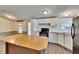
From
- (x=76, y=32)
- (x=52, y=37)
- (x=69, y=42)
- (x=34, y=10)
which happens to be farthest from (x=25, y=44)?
(x=76, y=32)

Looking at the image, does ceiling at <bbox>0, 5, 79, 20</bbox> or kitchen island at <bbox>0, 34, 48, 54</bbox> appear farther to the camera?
kitchen island at <bbox>0, 34, 48, 54</bbox>

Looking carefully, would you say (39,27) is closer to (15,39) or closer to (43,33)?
(43,33)

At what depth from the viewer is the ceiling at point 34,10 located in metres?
1.52

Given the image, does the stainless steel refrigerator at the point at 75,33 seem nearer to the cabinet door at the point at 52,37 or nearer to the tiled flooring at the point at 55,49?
the tiled flooring at the point at 55,49

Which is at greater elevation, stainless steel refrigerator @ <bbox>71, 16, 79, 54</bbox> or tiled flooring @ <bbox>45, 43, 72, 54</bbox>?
stainless steel refrigerator @ <bbox>71, 16, 79, 54</bbox>

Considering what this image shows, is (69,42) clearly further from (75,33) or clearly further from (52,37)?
(52,37)

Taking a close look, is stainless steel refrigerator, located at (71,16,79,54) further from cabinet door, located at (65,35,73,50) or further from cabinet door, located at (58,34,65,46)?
cabinet door, located at (58,34,65,46)

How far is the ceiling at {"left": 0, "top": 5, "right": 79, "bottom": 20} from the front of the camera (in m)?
1.52

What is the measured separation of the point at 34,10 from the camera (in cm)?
162

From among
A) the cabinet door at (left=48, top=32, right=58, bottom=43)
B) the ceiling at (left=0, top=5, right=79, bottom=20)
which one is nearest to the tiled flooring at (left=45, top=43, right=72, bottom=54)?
the cabinet door at (left=48, top=32, right=58, bottom=43)

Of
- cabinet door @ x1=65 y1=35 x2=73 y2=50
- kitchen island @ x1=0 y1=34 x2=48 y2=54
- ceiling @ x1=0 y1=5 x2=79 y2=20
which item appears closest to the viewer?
ceiling @ x1=0 y1=5 x2=79 y2=20

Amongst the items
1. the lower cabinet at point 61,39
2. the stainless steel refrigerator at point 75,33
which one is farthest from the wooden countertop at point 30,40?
the stainless steel refrigerator at point 75,33
